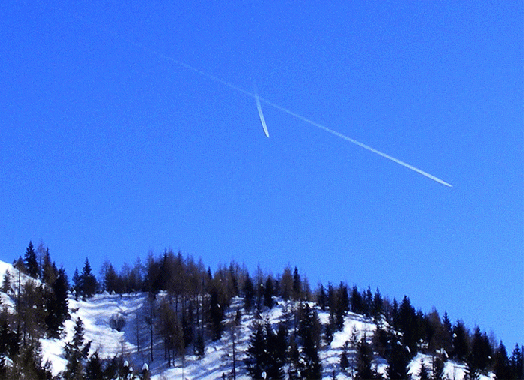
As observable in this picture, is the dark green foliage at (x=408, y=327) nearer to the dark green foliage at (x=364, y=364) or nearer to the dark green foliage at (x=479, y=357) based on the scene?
the dark green foliage at (x=479, y=357)

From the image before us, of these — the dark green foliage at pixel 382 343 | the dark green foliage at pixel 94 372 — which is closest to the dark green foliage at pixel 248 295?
the dark green foliage at pixel 382 343

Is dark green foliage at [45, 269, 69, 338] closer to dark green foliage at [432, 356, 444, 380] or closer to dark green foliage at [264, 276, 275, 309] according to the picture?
dark green foliage at [264, 276, 275, 309]

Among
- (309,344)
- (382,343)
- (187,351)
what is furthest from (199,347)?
(382,343)

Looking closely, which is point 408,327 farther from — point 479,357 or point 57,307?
point 57,307

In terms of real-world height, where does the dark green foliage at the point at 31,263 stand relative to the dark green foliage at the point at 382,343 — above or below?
above

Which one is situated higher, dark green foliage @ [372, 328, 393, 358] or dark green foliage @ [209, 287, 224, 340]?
dark green foliage @ [209, 287, 224, 340]

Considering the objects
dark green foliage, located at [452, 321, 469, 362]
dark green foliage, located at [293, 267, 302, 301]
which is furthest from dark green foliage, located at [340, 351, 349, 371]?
dark green foliage, located at [293, 267, 302, 301]
